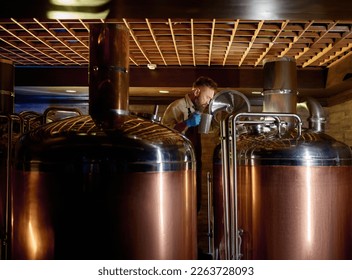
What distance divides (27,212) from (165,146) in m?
0.75

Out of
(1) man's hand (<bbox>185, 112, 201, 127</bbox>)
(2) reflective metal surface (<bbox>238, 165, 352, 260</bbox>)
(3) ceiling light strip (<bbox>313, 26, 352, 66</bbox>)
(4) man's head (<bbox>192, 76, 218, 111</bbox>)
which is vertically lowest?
(2) reflective metal surface (<bbox>238, 165, 352, 260</bbox>)

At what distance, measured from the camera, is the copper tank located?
1938mm

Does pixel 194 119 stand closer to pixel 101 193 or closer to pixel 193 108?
pixel 193 108

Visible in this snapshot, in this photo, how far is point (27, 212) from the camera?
2.04m

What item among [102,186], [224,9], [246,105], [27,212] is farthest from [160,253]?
[224,9]

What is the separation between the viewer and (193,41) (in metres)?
4.31

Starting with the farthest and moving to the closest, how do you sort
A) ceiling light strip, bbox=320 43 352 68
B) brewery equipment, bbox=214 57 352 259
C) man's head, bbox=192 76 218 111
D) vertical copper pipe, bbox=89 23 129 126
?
ceiling light strip, bbox=320 43 352 68 → man's head, bbox=192 76 218 111 → brewery equipment, bbox=214 57 352 259 → vertical copper pipe, bbox=89 23 129 126

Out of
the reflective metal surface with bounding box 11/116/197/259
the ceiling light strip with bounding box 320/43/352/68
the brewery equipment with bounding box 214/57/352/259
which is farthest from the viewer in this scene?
the ceiling light strip with bounding box 320/43/352/68

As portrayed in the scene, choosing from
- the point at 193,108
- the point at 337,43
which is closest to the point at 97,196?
the point at 193,108

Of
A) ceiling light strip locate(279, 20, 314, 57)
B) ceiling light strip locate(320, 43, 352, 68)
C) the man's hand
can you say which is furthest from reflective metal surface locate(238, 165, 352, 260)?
ceiling light strip locate(320, 43, 352, 68)

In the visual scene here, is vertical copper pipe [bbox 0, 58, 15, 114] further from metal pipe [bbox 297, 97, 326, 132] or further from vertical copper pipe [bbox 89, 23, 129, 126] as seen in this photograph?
metal pipe [bbox 297, 97, 326, 132]

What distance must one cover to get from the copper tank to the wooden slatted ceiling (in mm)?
1878

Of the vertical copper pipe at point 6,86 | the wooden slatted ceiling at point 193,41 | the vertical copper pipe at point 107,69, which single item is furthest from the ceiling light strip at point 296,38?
the vertical copper pipe at point 6,86
